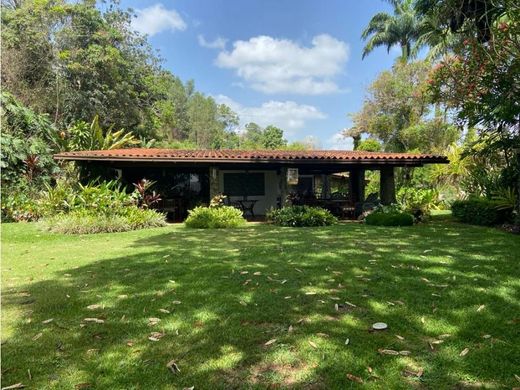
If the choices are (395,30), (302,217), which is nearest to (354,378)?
(302,217)

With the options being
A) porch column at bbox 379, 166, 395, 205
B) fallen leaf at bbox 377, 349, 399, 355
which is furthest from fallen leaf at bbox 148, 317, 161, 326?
porch column at bbox 379, 166, 395, 205

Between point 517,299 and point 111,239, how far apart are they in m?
7.83

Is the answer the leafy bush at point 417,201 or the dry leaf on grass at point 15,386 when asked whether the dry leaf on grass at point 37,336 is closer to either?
the dry leaf on grass at point 15,386

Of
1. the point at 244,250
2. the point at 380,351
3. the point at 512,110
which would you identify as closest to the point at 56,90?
the point at 244,250

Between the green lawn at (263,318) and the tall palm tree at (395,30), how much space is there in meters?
25.5

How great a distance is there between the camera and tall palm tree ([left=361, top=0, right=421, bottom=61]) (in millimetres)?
27859

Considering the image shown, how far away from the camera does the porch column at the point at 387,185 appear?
1429cm

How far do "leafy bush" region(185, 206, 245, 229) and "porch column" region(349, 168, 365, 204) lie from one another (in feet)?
24.5

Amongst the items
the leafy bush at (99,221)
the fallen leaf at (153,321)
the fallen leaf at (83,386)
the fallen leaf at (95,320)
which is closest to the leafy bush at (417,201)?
the leafy bush at (99,221)

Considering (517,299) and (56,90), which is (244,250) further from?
(56,90)

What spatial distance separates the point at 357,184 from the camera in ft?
57.0

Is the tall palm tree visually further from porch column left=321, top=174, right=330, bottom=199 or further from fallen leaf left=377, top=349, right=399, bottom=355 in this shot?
fallen leaf left=377, top=349, right=399, bottom=355

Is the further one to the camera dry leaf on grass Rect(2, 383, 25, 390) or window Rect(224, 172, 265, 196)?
window Rect(224, 172, 265, 196)

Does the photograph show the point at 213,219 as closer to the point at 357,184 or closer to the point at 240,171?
A: the point at 240,171
